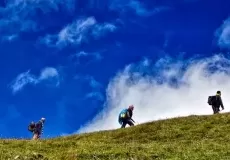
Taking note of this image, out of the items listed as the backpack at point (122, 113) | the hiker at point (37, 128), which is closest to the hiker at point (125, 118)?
the backpack at point (122, 113)

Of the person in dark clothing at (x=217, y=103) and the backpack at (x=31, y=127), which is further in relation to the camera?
the person in dark clothing at (x=217, y=103)

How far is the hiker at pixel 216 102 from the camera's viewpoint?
184 feet

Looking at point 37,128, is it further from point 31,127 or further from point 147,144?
point 147,144

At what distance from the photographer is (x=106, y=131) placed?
50594 mm

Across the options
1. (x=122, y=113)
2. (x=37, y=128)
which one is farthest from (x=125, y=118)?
(x=37, y=128)

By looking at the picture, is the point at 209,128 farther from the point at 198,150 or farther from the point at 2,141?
the point at 2,141

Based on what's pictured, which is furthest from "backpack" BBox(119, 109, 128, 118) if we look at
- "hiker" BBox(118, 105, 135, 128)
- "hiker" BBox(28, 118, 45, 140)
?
"hiker" BBox(28, 118, 45, 140)

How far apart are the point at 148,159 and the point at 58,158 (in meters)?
5.48

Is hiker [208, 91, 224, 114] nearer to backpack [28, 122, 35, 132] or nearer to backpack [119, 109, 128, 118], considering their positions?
backpack [119, 109, 128, 118]

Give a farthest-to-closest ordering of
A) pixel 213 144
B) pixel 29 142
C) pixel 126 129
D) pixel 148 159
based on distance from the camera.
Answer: pixel 126 129, pixel 29 142, pixel 213 144, pixel 148 159

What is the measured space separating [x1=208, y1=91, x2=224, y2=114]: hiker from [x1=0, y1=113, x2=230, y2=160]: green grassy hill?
4.39 meters

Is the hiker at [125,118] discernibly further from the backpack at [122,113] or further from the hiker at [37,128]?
the hiker at [37,128]

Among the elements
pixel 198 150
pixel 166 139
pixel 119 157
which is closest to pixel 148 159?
pixel 119 157

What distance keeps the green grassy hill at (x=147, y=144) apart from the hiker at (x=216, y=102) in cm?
439
